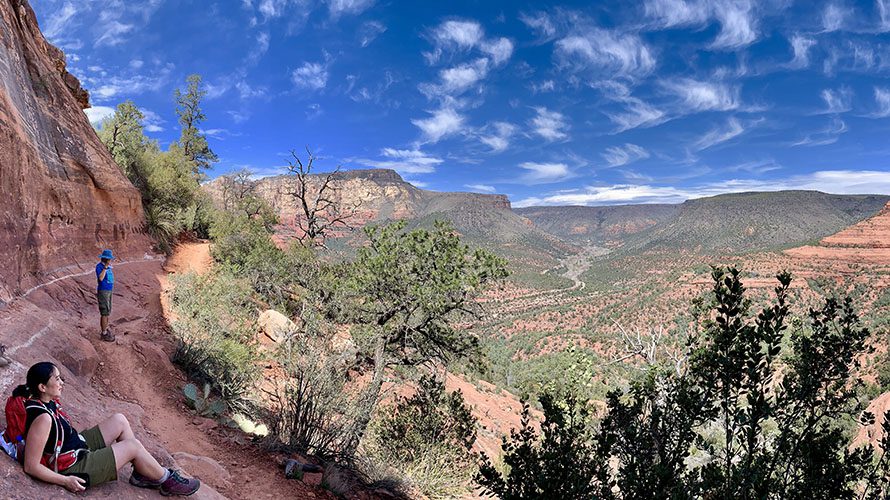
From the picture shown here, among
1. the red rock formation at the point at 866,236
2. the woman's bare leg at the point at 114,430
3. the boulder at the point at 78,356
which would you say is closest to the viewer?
the woman's bare leg at the point at 114,430

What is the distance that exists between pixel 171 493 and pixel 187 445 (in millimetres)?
1515

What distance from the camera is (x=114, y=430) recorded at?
3.63 m

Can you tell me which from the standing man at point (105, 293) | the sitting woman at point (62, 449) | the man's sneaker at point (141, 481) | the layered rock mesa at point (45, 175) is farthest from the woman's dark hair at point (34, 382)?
the standing man at point (105, 293)

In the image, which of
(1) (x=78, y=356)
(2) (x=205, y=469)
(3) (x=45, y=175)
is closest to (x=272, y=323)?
(3) (x=45, y=175)

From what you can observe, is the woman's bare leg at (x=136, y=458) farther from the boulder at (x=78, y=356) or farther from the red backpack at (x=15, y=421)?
the boulder at (x=78, y=356)

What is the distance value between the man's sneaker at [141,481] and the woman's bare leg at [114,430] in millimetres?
324

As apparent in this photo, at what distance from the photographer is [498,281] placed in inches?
349

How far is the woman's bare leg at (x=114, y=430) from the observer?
357cm

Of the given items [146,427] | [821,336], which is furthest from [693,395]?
[146,427]

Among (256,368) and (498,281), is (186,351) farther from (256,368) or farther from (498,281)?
(498,281)

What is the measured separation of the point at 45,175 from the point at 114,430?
678 centimetres

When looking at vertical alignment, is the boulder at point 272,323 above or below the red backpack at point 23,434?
below

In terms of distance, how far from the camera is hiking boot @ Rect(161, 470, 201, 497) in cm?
358

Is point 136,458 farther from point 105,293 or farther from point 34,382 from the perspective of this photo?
point 105,293
